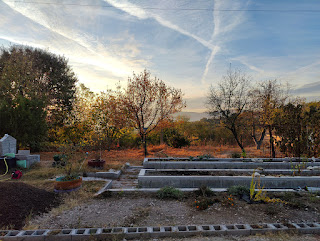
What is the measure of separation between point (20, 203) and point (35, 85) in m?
11.9

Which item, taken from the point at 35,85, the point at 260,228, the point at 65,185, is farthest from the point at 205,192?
the point at 35,85

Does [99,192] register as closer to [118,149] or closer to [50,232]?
[50,232]

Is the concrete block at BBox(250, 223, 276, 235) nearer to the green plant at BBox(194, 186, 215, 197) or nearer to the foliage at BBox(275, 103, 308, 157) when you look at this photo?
the green plant at BBox(194, 186, 215, 197)

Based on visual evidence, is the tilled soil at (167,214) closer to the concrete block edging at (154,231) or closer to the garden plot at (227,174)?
the concrete block edging at (154,231)

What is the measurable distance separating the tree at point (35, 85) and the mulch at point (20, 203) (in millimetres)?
7253

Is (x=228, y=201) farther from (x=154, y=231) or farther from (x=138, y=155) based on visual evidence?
(x=138, y=155)

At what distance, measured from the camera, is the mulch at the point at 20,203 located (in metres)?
4.09

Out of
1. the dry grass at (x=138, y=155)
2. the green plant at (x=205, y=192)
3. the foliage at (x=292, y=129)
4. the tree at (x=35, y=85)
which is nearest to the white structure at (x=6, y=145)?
the dry grass at (x=138, y=155)

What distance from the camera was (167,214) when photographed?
4.38 meters

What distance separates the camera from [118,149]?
15633 millimetres

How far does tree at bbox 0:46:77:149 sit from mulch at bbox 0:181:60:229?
23.8 feet

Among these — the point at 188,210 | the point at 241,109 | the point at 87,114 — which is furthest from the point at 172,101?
the point at 188,210

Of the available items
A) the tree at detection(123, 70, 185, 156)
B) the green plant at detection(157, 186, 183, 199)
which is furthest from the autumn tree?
the green plant at detection(157, 186, 183, 199)

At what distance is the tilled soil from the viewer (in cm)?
405
